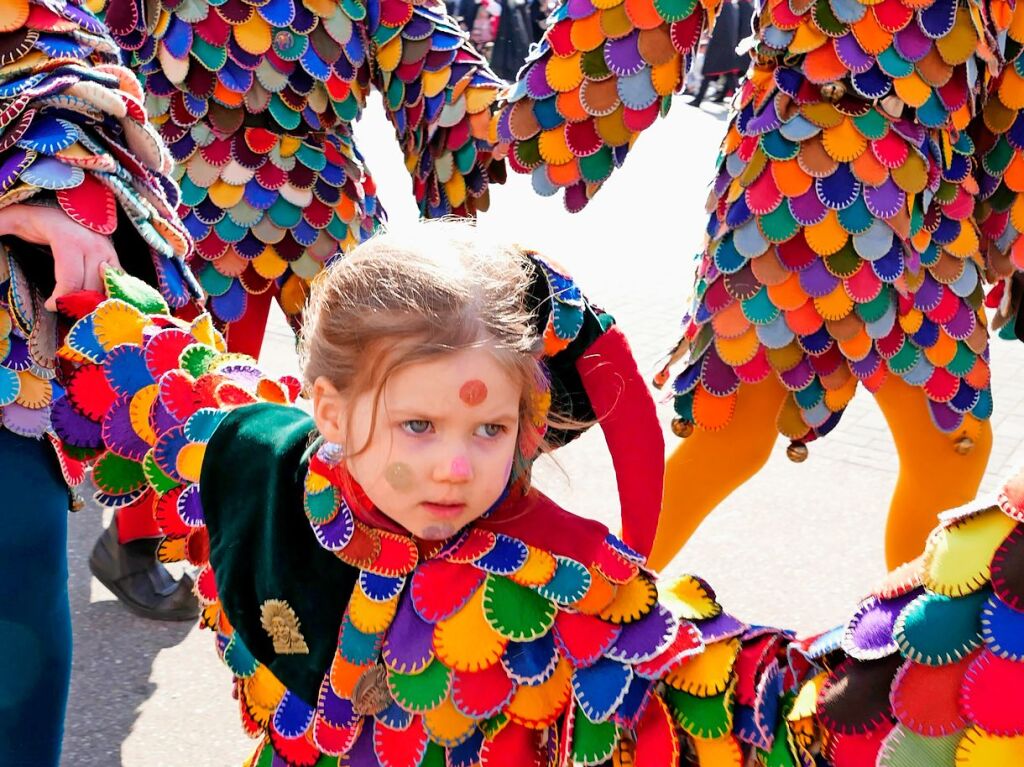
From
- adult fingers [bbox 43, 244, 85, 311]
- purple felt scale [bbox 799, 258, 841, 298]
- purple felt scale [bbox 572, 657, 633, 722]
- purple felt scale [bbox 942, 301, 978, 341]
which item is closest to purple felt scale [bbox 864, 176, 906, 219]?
purple felt scale [bbox 799, 258, 841, 298]

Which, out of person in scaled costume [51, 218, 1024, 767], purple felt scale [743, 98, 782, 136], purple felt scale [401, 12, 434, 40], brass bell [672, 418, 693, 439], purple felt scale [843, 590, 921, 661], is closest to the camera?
purple felt scale [843, 590, 921, 661]

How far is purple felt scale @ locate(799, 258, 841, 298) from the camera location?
236cm

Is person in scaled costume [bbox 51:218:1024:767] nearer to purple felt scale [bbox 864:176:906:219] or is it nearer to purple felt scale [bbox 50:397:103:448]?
purple felt scale [bbox 50:397:103:448]

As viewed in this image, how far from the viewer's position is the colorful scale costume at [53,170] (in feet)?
5.69

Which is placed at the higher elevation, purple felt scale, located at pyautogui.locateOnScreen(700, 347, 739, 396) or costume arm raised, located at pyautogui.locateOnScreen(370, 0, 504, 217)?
costume arm raised, located at pyautogui.locateOnScreen(370, 0, 504, 217)

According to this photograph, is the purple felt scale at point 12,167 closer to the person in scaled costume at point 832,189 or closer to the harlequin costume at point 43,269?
the harlequin costume at point 43,269

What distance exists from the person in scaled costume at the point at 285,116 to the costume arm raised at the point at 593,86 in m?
0.36

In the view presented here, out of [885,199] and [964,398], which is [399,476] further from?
[964,398]

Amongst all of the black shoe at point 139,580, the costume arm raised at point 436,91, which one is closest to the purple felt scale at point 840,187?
the costume arm raised at point 436,91

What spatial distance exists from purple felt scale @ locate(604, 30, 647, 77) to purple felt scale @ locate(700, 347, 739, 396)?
1.77 feet

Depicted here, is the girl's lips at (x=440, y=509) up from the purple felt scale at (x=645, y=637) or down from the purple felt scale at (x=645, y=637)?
up

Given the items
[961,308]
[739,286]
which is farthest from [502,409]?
[961,308]

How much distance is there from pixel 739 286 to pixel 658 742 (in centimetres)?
126

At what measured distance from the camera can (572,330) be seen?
1534mm
